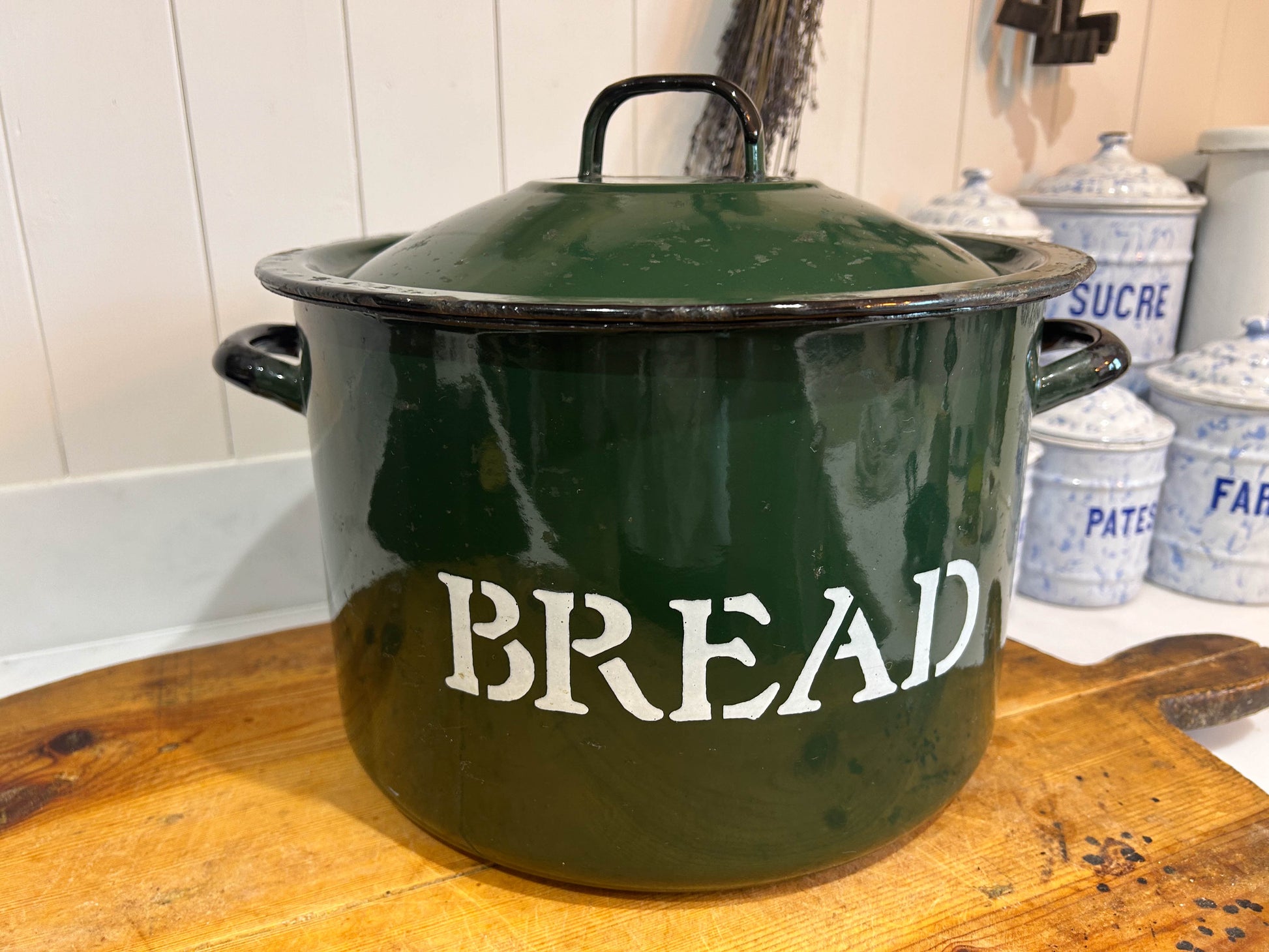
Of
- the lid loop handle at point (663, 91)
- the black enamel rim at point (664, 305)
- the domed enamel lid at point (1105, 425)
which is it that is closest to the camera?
the black enamel rim at point (664, 305)

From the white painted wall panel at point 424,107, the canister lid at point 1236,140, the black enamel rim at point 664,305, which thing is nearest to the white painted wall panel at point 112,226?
the white painted wall panel at point 424,107

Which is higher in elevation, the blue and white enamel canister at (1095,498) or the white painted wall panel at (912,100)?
the white painted wall panel at (912,100)

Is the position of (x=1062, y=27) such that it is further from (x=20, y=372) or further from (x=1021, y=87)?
(x=20, y=372)

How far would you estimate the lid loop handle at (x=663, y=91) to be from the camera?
511 millimetres

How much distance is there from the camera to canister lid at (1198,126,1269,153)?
1.02 meters

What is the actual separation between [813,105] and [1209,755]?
0.66m

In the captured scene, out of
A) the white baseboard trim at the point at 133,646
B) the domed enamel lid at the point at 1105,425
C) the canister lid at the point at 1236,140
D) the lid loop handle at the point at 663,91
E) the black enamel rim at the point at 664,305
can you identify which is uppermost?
the lid loop handle at the point at 663,91

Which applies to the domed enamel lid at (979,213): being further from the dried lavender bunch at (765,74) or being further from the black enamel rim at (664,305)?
the black enamel rim at (664,305)

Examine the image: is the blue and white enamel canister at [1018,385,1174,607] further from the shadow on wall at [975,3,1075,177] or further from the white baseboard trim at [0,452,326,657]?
the white baseboard trim at [0,452,326,657]

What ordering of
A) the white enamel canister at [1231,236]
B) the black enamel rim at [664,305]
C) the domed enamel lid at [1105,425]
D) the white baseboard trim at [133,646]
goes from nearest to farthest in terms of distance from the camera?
the black enamel rim at [664,305], the white baseboard trim at [133,646], the domed enamel lid at [1105,425], the white enamel canister at [1231,236]

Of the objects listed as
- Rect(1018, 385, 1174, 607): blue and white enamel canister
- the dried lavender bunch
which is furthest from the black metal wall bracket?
Rect(1018, 385, 1174, 607): blue and white enamel canister

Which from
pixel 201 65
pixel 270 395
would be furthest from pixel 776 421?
pixel 201 65

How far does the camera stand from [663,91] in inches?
21.2

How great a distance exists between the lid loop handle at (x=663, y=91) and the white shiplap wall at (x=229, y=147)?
352 millimetres
